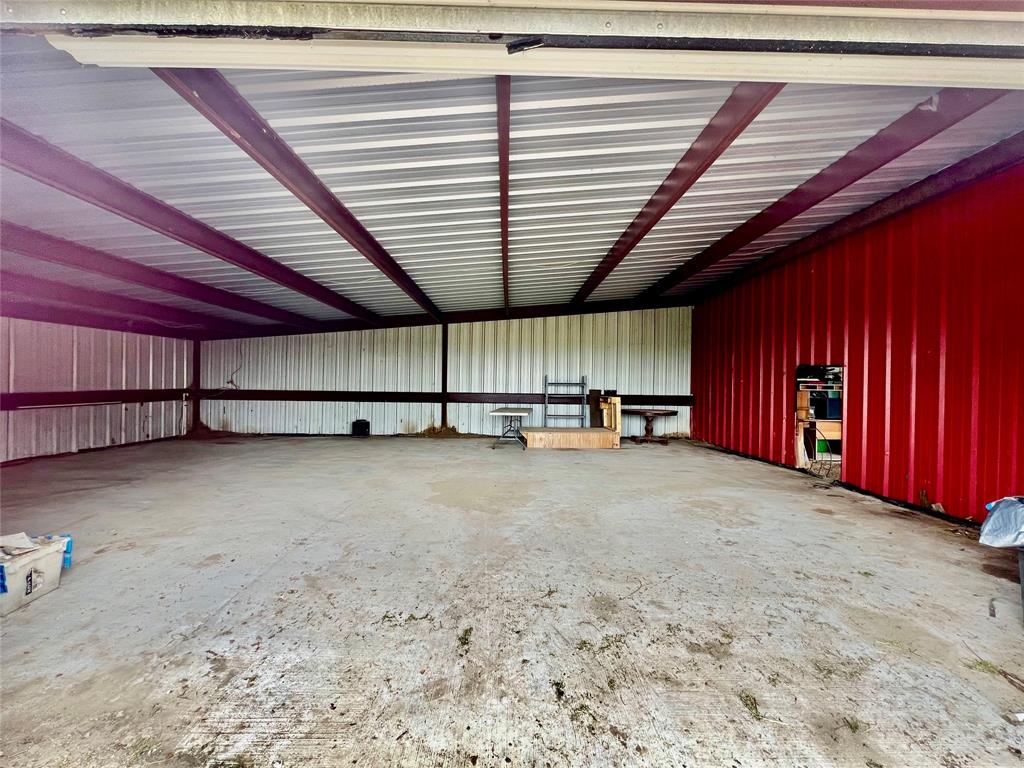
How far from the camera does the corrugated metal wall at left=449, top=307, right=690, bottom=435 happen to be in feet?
30.3

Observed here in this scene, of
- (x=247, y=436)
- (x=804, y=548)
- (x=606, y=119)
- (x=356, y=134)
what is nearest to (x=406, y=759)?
(x=804, y=548)

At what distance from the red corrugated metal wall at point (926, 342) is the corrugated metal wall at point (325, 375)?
7.54 meters

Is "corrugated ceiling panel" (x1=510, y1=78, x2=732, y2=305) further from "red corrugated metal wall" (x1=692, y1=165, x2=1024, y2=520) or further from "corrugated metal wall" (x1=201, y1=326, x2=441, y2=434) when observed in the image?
"corrugated metal wall" (x1=201, y1=326, x2=441, y2=434)

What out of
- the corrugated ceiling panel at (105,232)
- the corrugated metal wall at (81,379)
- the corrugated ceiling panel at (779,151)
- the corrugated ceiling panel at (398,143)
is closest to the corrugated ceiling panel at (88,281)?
the corrugated ceiling panel at (105,232)

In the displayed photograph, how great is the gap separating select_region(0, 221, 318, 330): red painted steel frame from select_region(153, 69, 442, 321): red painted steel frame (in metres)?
2.76

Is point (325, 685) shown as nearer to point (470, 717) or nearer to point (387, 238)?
point (470, 717)

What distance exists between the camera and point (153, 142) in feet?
8.70

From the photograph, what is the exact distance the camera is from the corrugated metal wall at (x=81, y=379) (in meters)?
5.95

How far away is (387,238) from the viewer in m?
4.76

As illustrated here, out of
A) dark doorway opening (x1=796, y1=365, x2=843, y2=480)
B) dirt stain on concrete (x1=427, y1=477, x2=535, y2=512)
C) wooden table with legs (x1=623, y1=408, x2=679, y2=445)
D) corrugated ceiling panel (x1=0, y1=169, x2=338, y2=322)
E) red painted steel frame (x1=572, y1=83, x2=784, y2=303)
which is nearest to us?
red painted steel frame (x1=572, y1=83, x2=784, y2=303)

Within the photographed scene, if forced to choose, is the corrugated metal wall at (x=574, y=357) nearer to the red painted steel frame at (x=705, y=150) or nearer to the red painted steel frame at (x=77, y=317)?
the red painted steel frame at (x=705, y=150)

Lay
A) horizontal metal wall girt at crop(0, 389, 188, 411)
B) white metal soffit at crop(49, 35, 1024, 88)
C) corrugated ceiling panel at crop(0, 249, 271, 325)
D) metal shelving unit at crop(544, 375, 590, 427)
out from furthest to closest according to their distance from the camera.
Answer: metal shelving unit at crop(544, 375, 590, 427) < horizontal metal wall girt at crop(0, 389, 188, 411) < corrugated ceiling panel at crop(0, 249, 271, 325) < white metal soffit at crop(49, 35, 1024, 88)

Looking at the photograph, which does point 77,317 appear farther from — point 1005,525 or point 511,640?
point 1005,525

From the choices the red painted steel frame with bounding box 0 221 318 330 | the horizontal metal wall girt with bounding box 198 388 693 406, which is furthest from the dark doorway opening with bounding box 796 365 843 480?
the red painted steel frame with bounding box 0 221 318 330
